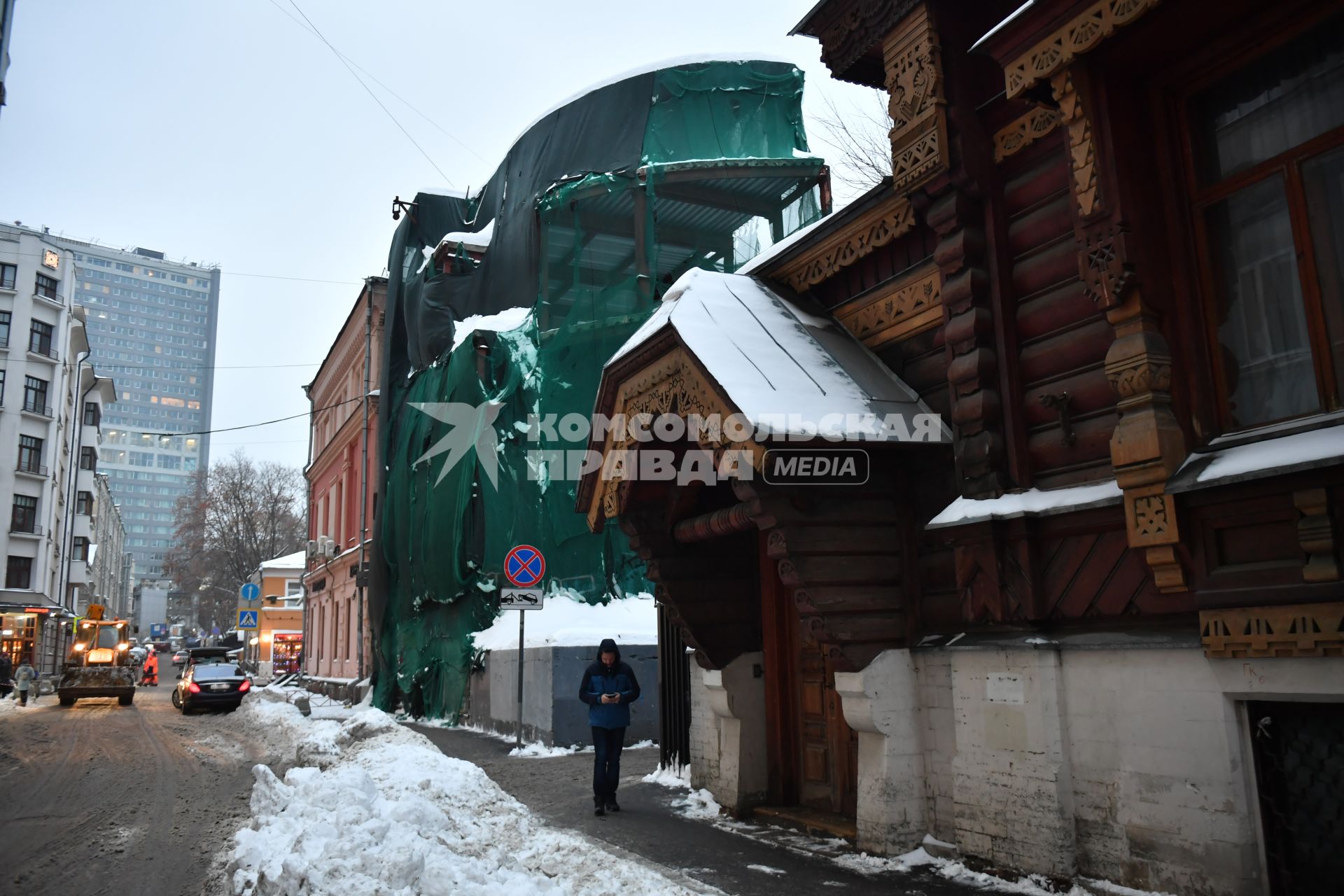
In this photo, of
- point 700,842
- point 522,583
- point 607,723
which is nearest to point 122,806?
point 522,583

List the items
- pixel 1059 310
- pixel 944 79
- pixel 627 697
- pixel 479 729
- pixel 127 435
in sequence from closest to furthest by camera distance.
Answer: pixel 1059 310
pixel 944 79
pixel 627 697
pixel 479 729
pixel 127 435

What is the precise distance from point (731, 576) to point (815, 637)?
263 centimetres

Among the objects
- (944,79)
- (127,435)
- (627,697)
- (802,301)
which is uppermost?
(127,435)

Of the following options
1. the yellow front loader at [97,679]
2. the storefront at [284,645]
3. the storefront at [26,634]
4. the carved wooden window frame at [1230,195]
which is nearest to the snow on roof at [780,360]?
the carved wooden window frame at [1230,195]

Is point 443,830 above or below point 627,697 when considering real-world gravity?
below

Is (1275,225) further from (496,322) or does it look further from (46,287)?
(46,287)

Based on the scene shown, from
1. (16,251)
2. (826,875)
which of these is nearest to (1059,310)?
(826,875)

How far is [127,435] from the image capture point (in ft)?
561

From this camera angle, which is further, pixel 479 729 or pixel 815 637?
pixel 479 729

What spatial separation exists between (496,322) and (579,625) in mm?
7365

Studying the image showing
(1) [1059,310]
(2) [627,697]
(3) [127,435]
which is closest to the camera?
(1) [1059,310]

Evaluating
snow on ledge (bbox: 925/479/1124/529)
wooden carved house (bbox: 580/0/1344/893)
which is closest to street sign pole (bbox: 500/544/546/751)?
wooden carved house (bbox: 580/0/1344/893)

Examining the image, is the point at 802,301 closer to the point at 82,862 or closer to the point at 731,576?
the point at 731,576

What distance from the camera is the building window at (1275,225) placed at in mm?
5012
